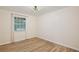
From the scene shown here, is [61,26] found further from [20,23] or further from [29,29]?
[20,23]

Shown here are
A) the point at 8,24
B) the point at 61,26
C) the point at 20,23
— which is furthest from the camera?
the point at 61,26

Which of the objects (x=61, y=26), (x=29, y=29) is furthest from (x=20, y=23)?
(x=61, y=26)

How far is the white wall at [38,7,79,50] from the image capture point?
126cm

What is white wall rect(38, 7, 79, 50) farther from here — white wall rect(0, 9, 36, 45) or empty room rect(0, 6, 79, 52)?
white wall rect(0, 9, 36, 45)

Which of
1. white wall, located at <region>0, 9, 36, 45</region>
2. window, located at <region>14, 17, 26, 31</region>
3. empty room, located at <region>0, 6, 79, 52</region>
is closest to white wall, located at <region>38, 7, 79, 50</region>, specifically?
empty room, located at <region>0, 6, 79, 52</region>

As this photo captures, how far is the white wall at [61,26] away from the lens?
1264mm

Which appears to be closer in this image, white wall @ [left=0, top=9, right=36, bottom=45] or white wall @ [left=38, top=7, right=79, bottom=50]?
Answer: white wall @ [left=0, top=9, right=36, bottom=45]

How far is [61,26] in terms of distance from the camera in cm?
157

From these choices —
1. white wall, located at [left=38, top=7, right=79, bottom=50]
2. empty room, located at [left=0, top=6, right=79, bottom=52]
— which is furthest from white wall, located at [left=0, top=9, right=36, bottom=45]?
white wall, located at [left=38, top=7, right=79, bottom=50]

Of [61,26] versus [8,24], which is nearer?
[8,24]

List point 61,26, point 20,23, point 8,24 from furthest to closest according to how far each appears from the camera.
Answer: point 61,26
point 8,24
point 20,23

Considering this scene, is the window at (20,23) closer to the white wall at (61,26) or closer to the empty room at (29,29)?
the empty room at (29,29)

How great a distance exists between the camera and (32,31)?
117 centimetres

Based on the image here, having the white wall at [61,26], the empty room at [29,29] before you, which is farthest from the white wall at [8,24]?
the white wall at [61,26]
